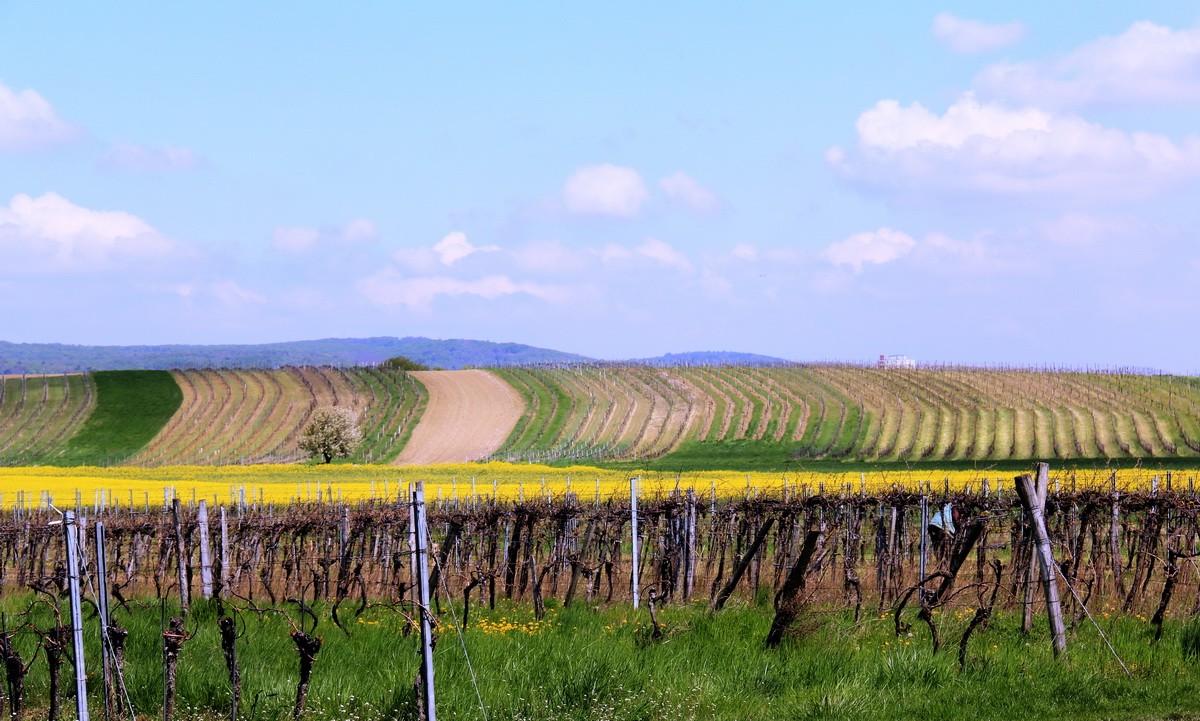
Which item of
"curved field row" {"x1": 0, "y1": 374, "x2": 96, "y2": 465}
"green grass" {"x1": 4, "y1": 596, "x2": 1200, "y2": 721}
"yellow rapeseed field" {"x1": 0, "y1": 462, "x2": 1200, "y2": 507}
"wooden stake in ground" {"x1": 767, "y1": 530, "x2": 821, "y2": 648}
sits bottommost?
"yellow rapeseed field" {"x1": 0, "y1": 462, "x2": 1200, "y2": 507}

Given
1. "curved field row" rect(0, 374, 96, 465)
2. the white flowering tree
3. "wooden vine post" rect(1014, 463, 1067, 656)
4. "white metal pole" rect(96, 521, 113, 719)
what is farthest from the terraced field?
"white metal pole" rect(96, 521, 113, 719)

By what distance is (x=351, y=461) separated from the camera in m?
80.1

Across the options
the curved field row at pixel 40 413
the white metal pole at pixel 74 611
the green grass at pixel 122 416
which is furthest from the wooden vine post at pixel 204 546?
the curved field row at pixel 40 413

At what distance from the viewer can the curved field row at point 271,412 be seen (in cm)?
8056

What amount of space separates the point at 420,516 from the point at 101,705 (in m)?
4.49

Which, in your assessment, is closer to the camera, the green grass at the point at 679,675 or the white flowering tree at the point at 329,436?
the green grass at the point at 679,675

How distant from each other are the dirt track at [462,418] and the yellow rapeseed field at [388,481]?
33.5ft

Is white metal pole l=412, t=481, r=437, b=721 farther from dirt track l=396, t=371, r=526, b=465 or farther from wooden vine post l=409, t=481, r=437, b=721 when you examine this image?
dirt track l=396, t=371, r=526, b=465

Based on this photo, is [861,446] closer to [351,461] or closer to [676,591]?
[351,461]

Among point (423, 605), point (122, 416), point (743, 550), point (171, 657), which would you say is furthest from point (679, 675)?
point (122, 416)

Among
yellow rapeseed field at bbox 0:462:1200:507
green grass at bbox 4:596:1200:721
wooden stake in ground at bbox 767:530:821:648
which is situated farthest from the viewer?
yellow rapeseed field at bbox 0:462:1200:507

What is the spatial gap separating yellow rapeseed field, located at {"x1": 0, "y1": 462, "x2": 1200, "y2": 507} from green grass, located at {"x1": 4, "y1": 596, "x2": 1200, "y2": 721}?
25.0 m

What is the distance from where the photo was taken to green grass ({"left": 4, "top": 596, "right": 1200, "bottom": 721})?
10500 mm

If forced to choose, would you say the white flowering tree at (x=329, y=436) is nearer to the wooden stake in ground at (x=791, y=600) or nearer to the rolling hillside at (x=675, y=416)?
the rolling hillside at (x=675, y=416)
